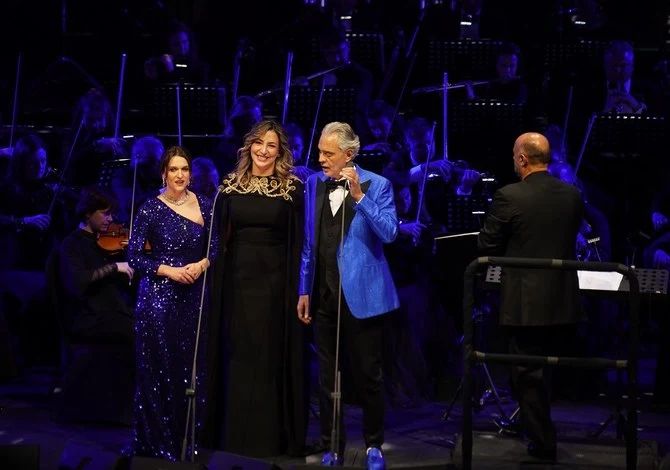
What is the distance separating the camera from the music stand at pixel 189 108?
9.30m

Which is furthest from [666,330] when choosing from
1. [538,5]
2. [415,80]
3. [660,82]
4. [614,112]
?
[538,5]

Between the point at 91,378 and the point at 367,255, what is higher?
the point at 367,255

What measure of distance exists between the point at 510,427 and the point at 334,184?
171 cm

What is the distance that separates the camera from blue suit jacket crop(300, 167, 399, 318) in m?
5.59

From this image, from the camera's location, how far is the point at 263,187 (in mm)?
5848

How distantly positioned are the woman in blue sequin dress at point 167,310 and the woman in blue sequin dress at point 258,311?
5.2 inches

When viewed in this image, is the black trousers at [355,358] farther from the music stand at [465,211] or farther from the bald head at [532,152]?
the music stand at [465,211]

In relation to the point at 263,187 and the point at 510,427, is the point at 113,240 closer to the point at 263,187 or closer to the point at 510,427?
the point at 263,187

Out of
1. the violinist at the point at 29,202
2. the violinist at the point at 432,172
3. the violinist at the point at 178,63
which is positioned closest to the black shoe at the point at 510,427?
the violinist at the point at 432,172

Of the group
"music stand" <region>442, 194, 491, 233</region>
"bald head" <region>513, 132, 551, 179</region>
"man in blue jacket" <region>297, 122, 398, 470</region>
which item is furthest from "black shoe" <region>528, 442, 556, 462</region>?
"music stand" <region>442, 194, 491, 233</region>

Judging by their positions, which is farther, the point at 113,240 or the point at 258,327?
the point at 113,240

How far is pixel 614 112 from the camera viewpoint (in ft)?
30.0

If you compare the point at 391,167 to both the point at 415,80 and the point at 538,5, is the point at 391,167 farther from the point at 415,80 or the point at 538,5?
the point at 538,5

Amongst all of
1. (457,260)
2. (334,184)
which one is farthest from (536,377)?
(457,260)
